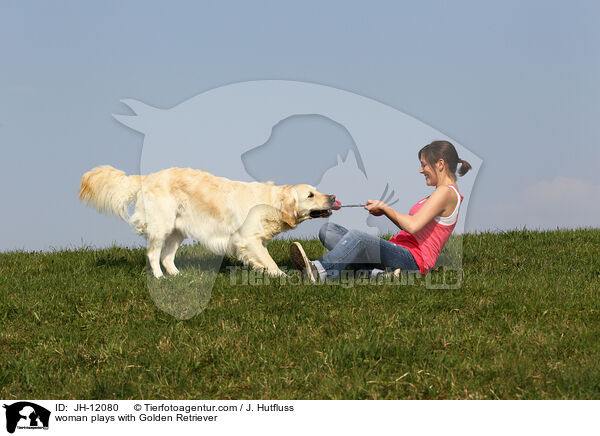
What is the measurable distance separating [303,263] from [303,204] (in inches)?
34.5

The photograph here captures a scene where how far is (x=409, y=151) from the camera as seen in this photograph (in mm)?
5332

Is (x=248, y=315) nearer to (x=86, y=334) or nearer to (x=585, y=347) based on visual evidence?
(x=86, y=334)

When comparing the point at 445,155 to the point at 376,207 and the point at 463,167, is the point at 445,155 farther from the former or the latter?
the point at 376,207

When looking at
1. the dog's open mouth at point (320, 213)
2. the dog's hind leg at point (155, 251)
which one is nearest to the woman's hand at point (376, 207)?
the dog's open mouth at point (320, 213)

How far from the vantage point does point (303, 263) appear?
22.3 feet

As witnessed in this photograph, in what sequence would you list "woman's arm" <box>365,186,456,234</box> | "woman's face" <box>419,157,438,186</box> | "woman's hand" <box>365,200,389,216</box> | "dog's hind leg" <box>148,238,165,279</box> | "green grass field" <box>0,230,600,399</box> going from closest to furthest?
"green grass field" <box>0,230,600,399</box> → "woman's hand" <box>365,200,389,216</box> → "woman's face" <box>419,157,438,186</box> → "woman's arm" <box>365,186,456,234</box> → "dog's hind leg" <box>148,238,165,279</box>

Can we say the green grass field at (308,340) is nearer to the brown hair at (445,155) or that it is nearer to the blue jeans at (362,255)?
the blue jeans at (362,255)

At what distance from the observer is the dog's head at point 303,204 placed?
589 centimetres

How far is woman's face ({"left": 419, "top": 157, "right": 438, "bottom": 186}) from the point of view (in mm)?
5840

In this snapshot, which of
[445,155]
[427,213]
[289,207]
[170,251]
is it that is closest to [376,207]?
[427,213]

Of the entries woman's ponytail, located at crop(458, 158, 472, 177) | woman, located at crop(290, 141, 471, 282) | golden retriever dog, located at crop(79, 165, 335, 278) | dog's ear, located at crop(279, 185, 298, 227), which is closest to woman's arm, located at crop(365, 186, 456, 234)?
woman, located at crop(290, 141, 471, 282)

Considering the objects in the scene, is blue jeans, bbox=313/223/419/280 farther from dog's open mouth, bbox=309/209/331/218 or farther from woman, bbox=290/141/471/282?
dog's open mouth, bbox=309/209/331/218

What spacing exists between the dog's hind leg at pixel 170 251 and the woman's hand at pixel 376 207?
10.6 ft
